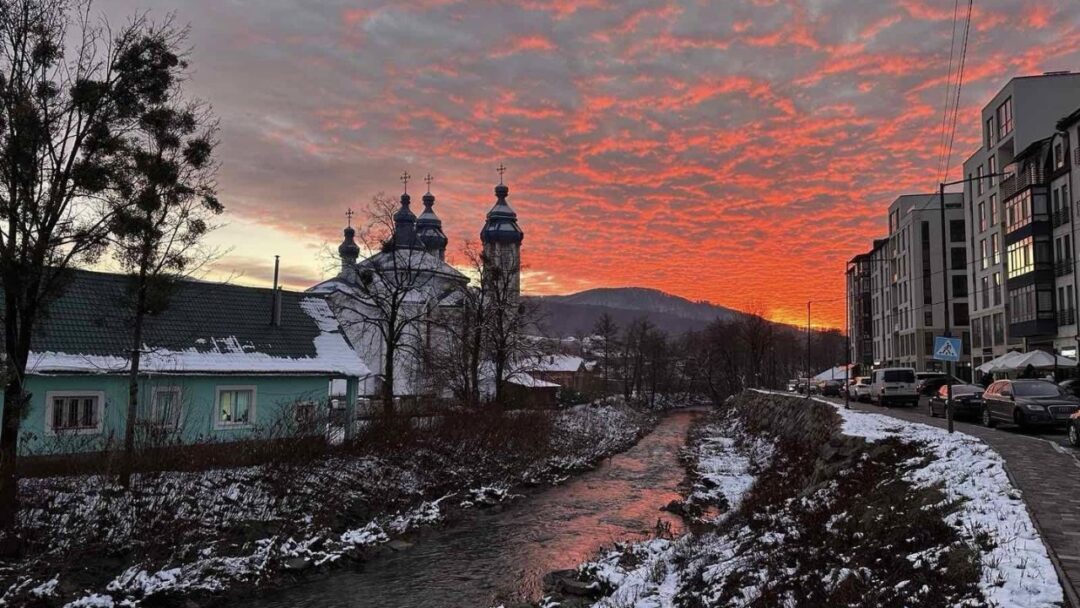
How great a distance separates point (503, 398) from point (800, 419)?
16.1 meters

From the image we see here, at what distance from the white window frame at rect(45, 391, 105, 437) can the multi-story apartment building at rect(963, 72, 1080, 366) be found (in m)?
48.1

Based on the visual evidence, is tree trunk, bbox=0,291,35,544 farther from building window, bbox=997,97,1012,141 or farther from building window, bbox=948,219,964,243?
building window, bbox=948,219,964,243

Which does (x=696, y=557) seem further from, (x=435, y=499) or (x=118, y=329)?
(x=118, y=329)

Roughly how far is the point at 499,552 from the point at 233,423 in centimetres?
1263

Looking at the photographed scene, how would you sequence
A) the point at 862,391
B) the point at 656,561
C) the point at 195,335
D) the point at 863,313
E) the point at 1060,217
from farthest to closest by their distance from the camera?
the point at 863,313 → the point at 862,391 → the point at 1060,217 → the point at 195,335 → the point at 656,561

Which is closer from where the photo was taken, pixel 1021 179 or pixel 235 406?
pixel 235 406

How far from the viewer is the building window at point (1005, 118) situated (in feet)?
176

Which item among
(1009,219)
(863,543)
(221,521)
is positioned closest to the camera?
(863,543)

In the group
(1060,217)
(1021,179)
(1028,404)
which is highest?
(1021,179)

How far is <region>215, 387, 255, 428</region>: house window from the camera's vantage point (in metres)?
25.1

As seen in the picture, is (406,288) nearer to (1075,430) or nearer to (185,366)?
(185,366)

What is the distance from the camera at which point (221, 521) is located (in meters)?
16.9

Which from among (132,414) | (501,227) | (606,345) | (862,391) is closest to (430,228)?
(501,227)

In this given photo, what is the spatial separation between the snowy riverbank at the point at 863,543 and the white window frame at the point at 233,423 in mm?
15498
